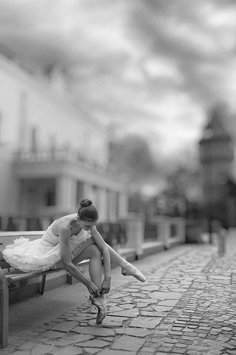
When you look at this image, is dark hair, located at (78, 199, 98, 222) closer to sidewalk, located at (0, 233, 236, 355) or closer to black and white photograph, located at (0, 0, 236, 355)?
black and white photograph, located at (0, 0, 236, 355)

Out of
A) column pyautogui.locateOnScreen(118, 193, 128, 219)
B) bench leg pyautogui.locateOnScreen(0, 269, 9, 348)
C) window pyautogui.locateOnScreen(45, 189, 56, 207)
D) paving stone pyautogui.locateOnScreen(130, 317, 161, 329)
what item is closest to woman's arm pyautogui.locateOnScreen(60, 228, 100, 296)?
paving stone pyautogui.locateOnScreen(130, 317, 161, 329)

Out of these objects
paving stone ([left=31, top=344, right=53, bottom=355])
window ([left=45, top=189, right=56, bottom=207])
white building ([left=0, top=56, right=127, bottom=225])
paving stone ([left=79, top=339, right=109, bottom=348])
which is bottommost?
paving stone ([left=31, top=344, right=53, bottom=355])

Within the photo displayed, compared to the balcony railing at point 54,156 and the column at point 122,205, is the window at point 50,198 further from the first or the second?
the column at point 122,205

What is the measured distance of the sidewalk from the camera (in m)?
3.73

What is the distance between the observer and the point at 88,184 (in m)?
23.0

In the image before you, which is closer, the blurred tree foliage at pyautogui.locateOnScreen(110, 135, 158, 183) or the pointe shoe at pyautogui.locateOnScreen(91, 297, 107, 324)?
the pointe shoe at pyautogui.locateOnScreen(91, 297, 107, 324)

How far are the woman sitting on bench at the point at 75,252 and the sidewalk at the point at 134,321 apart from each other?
439 millimetres

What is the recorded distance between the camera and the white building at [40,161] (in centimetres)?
2058

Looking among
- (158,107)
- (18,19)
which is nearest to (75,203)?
(18,19)

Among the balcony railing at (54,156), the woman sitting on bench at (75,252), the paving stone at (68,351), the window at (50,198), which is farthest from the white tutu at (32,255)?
the window at (50,198)

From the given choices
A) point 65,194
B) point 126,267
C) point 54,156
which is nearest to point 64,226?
point 126,267

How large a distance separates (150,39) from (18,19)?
5.78 m

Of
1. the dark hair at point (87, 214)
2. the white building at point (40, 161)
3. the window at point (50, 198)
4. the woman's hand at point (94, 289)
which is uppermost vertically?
the white building at point (40, 161)

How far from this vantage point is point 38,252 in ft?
14.5
